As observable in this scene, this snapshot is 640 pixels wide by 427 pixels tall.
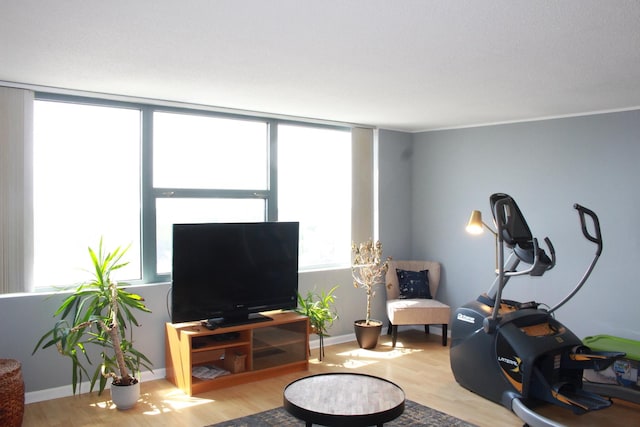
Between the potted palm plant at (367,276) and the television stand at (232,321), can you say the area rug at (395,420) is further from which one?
the potted palm plant at (367,276)

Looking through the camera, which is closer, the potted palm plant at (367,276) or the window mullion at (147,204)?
the window mullion at (147,204)

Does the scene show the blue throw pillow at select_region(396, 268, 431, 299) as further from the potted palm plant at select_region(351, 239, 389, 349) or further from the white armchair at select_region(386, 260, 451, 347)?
the potted palm plant at select_region(351, 239, 389, 349)

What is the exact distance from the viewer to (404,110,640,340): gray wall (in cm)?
489

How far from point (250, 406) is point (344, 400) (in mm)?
1209

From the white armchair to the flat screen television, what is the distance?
1.22 metres

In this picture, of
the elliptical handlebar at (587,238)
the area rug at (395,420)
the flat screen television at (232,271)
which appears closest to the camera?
the area rug at (395,420)

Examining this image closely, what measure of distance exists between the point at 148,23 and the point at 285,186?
3155mm

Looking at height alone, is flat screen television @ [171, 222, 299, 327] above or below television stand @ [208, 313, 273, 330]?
above

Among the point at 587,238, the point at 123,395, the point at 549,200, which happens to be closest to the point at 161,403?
the point at 123,395

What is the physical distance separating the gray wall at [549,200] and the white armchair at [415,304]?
169mm

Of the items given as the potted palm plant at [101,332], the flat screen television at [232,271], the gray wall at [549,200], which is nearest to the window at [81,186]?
the potted palm plant at [101,332]

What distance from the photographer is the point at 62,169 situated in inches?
174

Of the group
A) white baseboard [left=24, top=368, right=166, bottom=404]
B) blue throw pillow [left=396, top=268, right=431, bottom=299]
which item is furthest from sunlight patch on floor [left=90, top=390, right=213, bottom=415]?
blue throw pillow [left=396, top=268, right=431, bottom=299]

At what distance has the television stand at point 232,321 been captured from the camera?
15.0 ft
